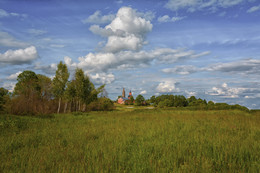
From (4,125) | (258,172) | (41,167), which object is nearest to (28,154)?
(41,167)

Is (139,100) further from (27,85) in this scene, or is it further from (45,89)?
(27,85)

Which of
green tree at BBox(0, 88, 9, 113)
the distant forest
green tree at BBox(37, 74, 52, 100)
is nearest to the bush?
the distant forest

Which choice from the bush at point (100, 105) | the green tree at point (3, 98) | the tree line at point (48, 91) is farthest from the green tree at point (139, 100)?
the green tree at point (3, 98)

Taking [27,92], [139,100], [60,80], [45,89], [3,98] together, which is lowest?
[139,100]

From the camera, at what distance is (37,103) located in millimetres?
31578

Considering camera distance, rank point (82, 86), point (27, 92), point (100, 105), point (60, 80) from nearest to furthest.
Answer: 1. point (27, 92)
2. point (60, 80)
3. point (82, 86)
4. point (100, 105)

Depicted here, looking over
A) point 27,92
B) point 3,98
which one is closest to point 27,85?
point 27,92

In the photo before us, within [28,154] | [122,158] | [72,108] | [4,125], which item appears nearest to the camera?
[122,158]

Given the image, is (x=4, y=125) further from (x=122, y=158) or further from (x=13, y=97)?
(x=13, y=97)

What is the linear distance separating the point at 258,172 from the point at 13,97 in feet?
125

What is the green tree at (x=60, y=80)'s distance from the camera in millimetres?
34891

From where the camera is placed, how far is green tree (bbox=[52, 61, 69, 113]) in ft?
114

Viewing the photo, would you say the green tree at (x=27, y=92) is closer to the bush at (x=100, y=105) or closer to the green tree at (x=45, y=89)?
the green tree at (x=45, y=89)

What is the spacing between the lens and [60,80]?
3538 centimetres
